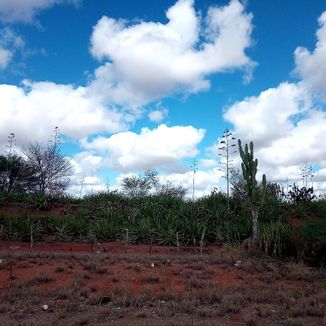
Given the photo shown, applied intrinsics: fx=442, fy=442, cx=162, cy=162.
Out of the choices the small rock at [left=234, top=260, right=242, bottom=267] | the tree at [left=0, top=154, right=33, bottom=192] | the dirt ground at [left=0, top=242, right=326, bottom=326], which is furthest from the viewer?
the tree at [left=0, top=154, right=33, bottom=192]

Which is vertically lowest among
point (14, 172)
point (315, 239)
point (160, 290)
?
point (160, 290)

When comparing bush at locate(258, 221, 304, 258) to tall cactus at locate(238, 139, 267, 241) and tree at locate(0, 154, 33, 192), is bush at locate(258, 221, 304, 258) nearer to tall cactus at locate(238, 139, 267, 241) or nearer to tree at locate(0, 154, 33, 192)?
tall cactus at locate(238, 139, 267, 241)

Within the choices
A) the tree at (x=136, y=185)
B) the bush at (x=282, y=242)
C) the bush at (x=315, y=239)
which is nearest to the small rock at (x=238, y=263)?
the bush at (x=282, y=242)

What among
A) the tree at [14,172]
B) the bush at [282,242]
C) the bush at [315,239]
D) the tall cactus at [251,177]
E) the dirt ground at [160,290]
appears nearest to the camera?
the dirt ground at [160,290]

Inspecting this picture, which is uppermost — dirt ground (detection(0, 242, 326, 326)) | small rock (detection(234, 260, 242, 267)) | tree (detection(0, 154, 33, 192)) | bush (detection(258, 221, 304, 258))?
tree (detection(0, 154, 33, 192))

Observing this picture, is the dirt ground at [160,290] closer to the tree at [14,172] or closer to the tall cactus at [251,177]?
the tall cactus at [251,177]

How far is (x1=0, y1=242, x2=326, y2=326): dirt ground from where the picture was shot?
824cm

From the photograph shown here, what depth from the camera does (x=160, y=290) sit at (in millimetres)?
10570

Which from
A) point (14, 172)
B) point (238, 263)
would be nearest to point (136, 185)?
point (14, 172)

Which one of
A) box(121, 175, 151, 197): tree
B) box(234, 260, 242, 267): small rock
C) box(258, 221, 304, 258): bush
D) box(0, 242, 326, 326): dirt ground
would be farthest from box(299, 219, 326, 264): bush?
box(121, 175, 151, 197): tree

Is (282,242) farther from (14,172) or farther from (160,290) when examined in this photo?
(14,172)

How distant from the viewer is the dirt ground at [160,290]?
8242 millimetres

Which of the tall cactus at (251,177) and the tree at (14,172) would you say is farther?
the tree at (14,172)

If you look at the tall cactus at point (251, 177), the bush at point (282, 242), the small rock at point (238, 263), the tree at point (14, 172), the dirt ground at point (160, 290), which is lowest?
the dirt ground at point (160, 290)
